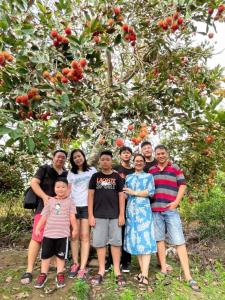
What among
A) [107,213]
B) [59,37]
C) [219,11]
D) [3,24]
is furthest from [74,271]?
[219,11]

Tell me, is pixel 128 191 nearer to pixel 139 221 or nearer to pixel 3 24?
pixel 139 221

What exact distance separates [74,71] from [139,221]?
195cm

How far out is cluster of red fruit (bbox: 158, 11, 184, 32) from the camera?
4.20 m

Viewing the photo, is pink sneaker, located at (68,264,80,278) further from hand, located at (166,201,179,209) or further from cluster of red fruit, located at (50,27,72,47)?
cluster of red fruit, located at (50,27,72,47)

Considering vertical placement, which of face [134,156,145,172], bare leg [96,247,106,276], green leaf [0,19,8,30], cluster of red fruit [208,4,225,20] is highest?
cluster of red fruit [208,4,225,20]

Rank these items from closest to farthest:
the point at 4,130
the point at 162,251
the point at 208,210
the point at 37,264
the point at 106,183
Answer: the point at 4,130 < the point at 106,183 < the point at 162,251 < the point at 37,264 < the point at 208,210

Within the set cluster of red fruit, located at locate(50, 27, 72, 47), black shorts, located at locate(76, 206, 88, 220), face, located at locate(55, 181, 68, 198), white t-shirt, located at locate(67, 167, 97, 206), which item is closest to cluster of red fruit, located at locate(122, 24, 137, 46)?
cluster of red fruit, located at locate(50, 27, 72, 47)

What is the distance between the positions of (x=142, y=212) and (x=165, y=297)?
3.20ft

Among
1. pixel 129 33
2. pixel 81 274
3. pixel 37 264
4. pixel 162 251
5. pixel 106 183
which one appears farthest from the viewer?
pixel 37 264

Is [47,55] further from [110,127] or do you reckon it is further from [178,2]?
[178,2]

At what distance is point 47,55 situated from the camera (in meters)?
3.73

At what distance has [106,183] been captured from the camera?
176 inches

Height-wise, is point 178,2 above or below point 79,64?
above

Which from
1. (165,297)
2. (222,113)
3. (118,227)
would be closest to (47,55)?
(222,113)
